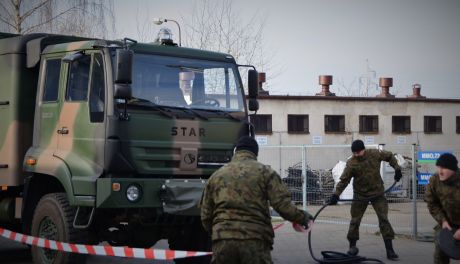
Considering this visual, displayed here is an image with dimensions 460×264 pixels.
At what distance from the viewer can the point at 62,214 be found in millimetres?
8344

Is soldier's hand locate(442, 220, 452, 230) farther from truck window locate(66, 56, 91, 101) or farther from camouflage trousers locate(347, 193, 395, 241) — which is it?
truck window locate(66, 56, 91, 101)

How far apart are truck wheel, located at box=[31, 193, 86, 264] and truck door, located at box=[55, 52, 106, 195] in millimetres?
448

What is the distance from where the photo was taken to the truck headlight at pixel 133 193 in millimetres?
8000

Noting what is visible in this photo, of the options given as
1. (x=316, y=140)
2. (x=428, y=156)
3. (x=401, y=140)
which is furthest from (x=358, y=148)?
(x=401, y=140)

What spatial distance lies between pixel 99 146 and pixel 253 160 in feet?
9.16

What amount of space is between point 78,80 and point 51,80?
0.56 metres

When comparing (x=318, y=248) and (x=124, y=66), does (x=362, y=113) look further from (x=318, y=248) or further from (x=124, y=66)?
(x=124, y=66)

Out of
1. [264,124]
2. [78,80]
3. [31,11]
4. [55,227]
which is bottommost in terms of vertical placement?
[55,227]

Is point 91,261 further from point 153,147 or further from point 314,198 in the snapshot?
point 314,198

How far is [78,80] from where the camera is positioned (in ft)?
28.1

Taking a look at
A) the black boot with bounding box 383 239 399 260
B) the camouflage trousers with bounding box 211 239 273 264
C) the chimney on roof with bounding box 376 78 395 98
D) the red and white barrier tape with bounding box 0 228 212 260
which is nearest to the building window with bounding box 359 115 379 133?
the chimney on roof with bounding box 376 78 395 98

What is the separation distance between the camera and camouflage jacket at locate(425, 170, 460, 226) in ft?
24.7

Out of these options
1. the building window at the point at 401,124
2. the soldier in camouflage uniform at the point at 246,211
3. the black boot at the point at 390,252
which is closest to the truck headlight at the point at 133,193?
the soldier in camouflage uniform at the point at 246,211

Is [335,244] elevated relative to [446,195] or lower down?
lower down
